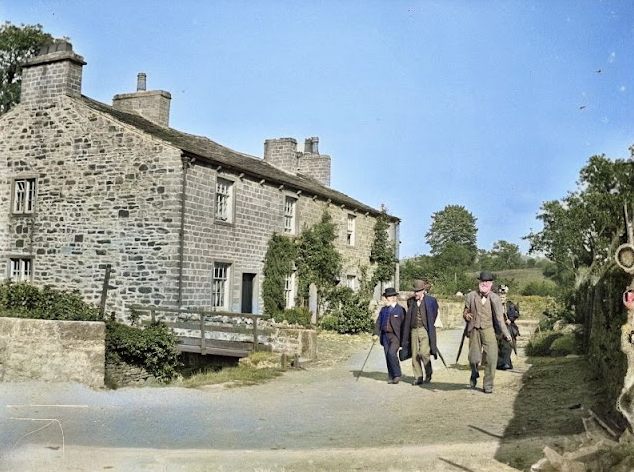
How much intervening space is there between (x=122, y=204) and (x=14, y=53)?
63.4ft

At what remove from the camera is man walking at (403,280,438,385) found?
1195cm

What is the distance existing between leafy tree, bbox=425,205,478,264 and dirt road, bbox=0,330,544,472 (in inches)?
2925

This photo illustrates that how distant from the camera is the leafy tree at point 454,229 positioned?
3361 inches

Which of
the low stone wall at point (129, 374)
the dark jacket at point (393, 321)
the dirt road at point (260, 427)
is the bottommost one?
the low stone wall at point (129, 374)

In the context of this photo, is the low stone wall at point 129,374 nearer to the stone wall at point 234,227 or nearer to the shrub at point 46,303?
the shrub at point 46,303

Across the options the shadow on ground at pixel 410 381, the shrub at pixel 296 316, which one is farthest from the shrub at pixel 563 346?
the shrub at pixel 296 316

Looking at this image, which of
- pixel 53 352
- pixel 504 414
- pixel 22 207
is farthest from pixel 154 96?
pixel 504 414

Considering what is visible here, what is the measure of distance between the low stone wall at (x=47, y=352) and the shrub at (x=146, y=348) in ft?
14.2

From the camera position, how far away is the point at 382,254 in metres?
30.5

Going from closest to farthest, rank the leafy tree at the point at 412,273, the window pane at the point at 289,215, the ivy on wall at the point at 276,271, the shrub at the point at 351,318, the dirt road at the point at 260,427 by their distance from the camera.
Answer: the dirt road at the point at 260,427
the ivy on wall at the point at 276,271
the shrub at the point at 351,318
the window pane at the point at 289,215
the leafy tree at the point at 412,273

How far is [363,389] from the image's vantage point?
460 inches

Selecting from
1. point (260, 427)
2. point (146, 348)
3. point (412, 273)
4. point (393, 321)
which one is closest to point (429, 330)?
point (393, 321)

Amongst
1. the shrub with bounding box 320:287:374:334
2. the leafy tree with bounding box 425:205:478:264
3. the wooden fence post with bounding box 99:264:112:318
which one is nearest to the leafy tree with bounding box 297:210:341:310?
the shrub with bounding box 320:287:374:334

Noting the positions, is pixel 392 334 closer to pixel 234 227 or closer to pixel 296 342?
pixel 296 342
